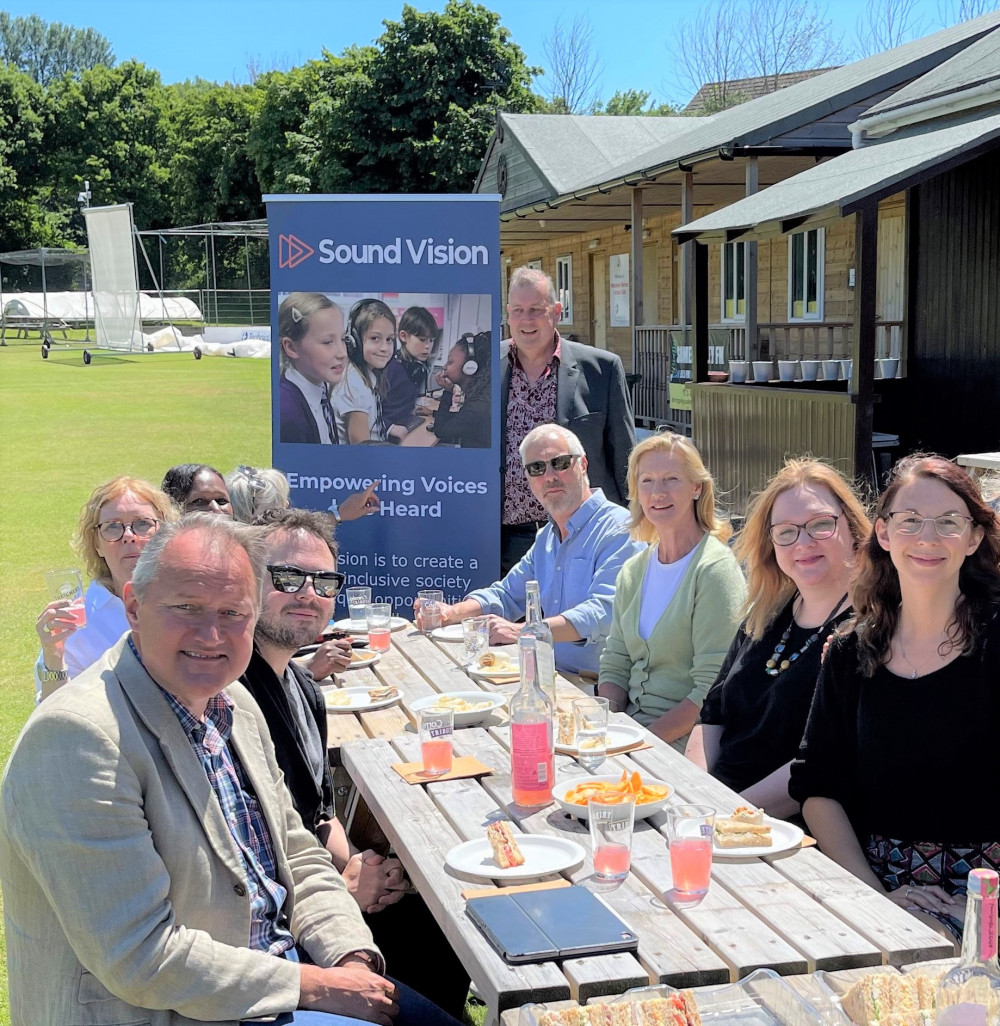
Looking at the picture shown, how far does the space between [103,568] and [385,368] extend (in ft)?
6.72

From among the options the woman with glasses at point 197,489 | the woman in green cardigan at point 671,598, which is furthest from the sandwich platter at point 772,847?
the woman with glasses at point 197,489

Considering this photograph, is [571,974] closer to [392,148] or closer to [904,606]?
[904,606]

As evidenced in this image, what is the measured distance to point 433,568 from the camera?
18.7ft

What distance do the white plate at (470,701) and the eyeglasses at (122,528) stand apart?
1065 mm

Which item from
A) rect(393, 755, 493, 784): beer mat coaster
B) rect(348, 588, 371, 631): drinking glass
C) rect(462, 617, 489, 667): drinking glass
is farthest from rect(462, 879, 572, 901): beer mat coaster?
rect(348, 588, 371, 631): drinking glass

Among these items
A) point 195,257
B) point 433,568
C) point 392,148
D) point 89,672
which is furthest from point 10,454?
point 195,257

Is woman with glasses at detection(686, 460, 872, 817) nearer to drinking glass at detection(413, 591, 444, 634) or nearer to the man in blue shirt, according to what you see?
the man in blue shirt

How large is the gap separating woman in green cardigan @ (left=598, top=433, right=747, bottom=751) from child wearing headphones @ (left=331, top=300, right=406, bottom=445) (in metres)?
1.87

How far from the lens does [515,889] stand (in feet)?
6.98

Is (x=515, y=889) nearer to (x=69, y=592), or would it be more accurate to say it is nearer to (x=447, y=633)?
(x=69, y=592)

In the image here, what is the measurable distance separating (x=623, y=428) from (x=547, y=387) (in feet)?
1.34

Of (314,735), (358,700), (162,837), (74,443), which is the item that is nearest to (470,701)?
(358,700)

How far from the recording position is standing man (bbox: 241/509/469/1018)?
287 cm

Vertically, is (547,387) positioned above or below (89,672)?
above
